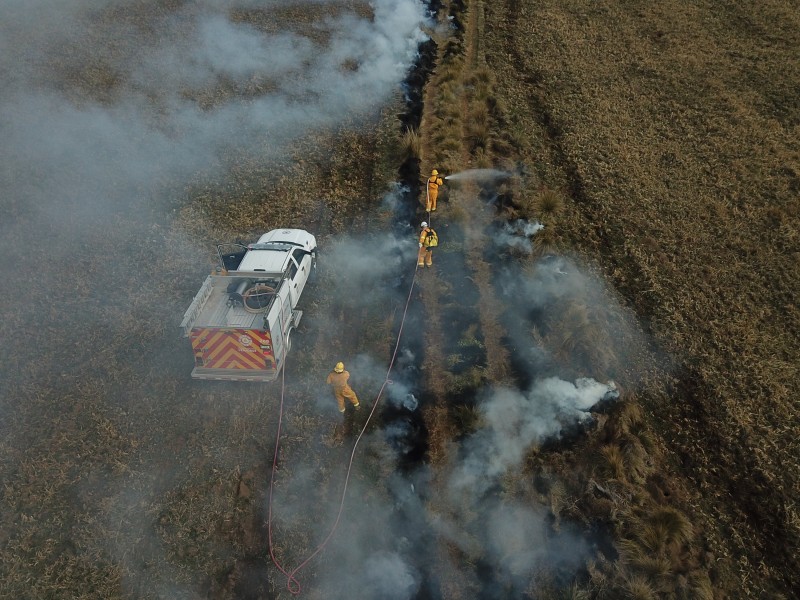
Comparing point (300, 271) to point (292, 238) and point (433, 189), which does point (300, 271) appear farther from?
point (433, 189)

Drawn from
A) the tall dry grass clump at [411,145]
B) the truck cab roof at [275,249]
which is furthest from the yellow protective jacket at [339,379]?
the tall dry grass clump at [411,145]

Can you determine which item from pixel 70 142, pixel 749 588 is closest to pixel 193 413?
pixel 749 588

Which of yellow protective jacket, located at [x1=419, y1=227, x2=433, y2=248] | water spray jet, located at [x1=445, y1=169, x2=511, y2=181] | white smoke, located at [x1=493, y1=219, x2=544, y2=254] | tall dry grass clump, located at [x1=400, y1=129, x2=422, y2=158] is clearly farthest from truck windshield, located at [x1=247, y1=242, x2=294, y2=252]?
tall dry grass clump, located at [x1=400, y1=129, x2=422, y2=158]

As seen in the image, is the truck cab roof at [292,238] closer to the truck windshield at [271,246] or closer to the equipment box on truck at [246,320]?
the truck windshield at [271,246]

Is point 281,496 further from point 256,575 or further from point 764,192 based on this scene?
point 764,192

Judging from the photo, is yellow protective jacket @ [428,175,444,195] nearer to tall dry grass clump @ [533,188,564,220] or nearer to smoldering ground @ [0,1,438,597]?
tall dry grass clump @ [533,188,564,220]

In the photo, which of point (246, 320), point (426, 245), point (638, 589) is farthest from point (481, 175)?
point (638, 589)
